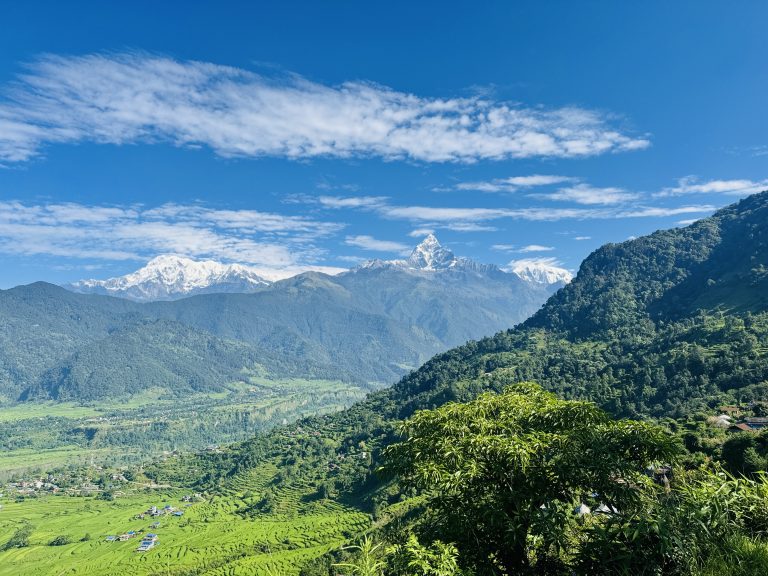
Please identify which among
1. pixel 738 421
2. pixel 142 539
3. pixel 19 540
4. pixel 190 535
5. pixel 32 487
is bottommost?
pixel 32 487

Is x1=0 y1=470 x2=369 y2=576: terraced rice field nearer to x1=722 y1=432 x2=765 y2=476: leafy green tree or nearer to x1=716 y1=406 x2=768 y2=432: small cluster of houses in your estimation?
x1=722 y1=432 x2=765 y2=476: leafy green tree

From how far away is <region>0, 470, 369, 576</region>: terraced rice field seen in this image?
263 ft

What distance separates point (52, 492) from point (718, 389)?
20018 cm

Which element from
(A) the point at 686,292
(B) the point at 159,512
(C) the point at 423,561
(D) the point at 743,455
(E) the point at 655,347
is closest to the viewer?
(C) the point at 423,561

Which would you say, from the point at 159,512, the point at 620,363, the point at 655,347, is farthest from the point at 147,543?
the point at 655,347

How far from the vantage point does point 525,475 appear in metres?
12.5

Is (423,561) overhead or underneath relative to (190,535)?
overhead

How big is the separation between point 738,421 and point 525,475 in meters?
64.3

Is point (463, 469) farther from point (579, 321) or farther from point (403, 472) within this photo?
point (579, 321)

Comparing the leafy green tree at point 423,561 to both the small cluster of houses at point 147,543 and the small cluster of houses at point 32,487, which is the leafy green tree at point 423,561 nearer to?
the small cluster of houses at point 147,543

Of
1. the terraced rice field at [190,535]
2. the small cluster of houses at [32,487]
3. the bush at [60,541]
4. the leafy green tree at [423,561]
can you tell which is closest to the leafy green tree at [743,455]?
the leafy green tree at [423,561]

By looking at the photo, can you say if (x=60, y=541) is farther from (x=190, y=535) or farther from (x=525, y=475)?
(x=525, y=475)

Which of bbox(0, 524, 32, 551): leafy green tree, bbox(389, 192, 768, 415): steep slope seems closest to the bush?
bbox(0, 524, 32, 551): leafy green tree

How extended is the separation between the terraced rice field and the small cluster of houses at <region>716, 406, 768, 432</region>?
61.2 meters
